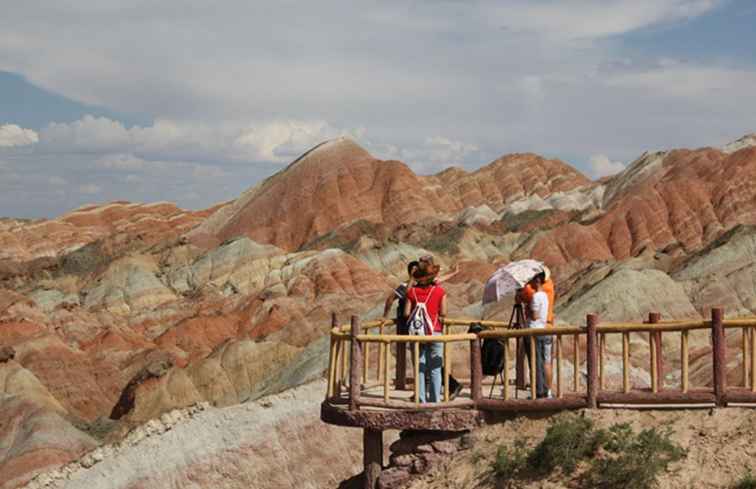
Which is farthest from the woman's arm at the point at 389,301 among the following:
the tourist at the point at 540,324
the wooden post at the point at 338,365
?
the tourist at the point at 540,324

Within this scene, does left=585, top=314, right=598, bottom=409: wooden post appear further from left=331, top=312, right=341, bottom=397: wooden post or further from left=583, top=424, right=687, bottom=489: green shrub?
left=331, top=312, right=341, bottom=397: wooden post

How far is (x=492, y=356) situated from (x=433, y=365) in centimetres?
80

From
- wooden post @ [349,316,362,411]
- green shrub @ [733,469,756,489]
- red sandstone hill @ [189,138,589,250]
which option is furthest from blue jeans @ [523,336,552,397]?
red sandstone hill @ [189,138,589,250]

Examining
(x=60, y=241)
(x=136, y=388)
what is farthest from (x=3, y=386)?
(x=60, y=241)

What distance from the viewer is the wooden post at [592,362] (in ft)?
40.5

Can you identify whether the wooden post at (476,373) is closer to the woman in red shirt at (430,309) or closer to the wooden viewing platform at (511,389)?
the wooden viewing platform at (511,389)

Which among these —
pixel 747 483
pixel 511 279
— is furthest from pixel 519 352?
pixel 747 483

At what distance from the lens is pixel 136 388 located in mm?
37938

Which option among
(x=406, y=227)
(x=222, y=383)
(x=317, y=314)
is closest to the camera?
(x=222, y=383)

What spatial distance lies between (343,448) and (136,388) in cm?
1954

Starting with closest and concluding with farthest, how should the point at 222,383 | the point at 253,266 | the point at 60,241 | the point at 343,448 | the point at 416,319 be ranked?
the point at 416,319 < the point at 343,448 < the point at 222,383 < the point at 253,266 < the point at 60,241

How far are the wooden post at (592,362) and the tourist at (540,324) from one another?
2.48ft

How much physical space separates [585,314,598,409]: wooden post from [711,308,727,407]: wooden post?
1315 mm

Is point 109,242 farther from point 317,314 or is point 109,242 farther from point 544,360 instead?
point 544,360
